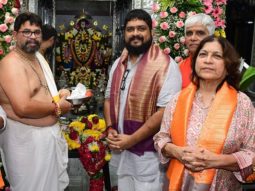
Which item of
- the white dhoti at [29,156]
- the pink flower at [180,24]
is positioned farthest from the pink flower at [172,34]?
the white dhoti at [29,156]

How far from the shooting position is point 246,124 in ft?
6.38

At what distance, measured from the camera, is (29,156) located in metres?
2.59

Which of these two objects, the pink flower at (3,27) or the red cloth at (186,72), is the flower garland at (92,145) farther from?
the pink flower at (3,27)

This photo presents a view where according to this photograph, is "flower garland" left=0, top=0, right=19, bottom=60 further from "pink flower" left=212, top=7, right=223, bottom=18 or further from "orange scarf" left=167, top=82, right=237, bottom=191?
"orange scarf" left=167, top=82, right=237, bottom=191

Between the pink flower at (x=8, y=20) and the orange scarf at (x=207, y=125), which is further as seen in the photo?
the pink flower at (x=8, y=20)

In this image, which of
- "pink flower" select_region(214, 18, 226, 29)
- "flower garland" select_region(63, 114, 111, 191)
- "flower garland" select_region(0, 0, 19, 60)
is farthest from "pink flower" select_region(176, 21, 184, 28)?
"flower garland" select_region(0, 0, 19, 60)

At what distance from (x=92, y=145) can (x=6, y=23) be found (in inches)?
70.9

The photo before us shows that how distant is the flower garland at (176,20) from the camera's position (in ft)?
16.6

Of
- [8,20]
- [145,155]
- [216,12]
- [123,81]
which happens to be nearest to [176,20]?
[216,12]

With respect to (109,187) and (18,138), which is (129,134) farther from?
(109,187)

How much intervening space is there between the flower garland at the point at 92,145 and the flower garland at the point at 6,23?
128 cm

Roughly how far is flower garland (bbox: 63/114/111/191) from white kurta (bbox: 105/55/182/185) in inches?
29.1

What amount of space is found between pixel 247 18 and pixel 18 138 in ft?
23.5

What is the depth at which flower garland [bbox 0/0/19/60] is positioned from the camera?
4.21m
